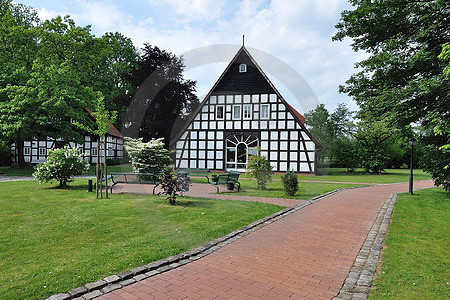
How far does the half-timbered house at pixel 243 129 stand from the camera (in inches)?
1026

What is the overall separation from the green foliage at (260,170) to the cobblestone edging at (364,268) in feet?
23.3

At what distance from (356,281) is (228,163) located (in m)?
23.3

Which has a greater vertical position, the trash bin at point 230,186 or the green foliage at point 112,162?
the green foliage at point 112,162

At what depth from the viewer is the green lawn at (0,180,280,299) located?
14.1 ft

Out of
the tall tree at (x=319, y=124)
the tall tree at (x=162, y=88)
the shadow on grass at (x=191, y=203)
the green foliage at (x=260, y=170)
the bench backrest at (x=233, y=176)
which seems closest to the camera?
the shadow on grass at (x=191, y=203)

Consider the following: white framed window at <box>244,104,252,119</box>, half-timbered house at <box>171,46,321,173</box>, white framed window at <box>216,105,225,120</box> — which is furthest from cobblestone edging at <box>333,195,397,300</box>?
white framed window at <box>216,105,225,120</box>

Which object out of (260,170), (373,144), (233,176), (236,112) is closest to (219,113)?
(236,112)

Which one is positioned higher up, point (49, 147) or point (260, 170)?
point (49, 147)

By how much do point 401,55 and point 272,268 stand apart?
11300mm

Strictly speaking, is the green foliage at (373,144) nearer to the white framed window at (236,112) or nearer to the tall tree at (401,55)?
the white framed window at (236,112)

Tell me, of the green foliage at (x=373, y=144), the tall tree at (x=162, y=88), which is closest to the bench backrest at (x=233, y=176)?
the tall tree at (x=162, y=88)

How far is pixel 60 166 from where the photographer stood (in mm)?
13594

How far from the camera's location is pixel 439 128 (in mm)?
6898

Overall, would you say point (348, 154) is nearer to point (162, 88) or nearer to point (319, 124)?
point (319, 124)
